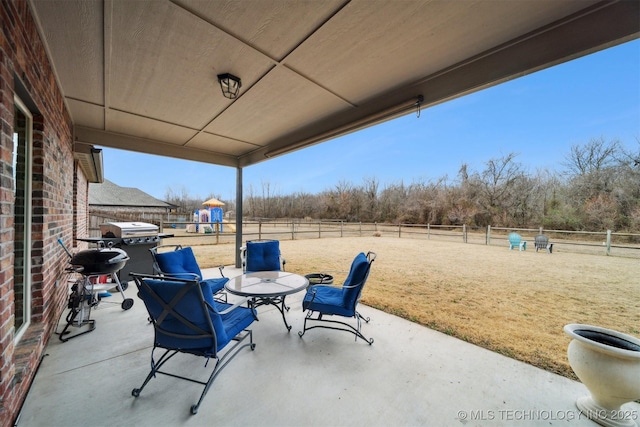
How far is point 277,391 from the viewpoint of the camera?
1.77m

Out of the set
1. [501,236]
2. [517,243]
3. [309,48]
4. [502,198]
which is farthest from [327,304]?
[502,198]

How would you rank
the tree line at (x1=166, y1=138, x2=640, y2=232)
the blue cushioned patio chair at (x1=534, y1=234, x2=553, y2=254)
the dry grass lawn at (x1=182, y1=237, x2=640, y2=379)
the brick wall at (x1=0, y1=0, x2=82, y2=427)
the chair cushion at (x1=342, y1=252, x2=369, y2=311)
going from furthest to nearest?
the blue cushioned patio chair at (x1=534, y1=234, x2=553, y2=254) → the tree line at (x1=166, y1=138, x2=640, y2=232) → the dry grass lawn at (x1=182, y1=237, x2=640, y2=379) → the chair cushion at (x1=342, y1=252, x2=369, y2=311) → the brick wall at (x1=0, y1=0, x2=82, y2=427)

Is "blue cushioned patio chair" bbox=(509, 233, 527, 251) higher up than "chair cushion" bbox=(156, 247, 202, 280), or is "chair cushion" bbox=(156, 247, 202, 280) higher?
"chair cushion" bbox=(156, 247, 202, 280)

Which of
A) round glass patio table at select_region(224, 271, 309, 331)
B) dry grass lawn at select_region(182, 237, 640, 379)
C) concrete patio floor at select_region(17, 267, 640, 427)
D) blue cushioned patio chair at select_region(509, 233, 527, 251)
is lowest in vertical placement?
dry grass lawn at select_region(182, 237, 640, 379)

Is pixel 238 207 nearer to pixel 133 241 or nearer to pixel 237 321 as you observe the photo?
pixel 133 241

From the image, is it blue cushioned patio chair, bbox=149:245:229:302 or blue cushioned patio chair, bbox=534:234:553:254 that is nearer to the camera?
blue cushioned patio chair, bbox=149:245:229:302

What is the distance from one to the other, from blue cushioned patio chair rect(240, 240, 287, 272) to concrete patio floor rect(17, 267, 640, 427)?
4.35ft

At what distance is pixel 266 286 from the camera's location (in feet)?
9.00

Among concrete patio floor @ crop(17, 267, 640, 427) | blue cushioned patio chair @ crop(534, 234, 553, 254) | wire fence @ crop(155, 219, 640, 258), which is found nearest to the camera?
concrete patio floor @ crop(17, 267, 640, 427)

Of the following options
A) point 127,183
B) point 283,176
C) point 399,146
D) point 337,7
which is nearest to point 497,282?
point 337,7

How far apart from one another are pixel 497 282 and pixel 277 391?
5232mm

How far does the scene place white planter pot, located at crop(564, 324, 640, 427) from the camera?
143cm

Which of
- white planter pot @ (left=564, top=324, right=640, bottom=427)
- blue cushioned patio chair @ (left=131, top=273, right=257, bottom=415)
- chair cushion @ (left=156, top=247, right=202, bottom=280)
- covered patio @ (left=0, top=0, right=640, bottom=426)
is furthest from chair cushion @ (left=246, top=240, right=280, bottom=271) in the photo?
white planter pot @ (left=564, top=324, right=640, bottom=427)

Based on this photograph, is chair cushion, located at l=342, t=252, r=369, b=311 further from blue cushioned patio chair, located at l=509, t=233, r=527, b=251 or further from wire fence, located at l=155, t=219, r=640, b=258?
blue cushioned patio chair, located at l=509, t=233, r=527, b=251
